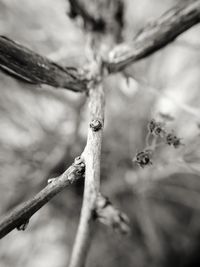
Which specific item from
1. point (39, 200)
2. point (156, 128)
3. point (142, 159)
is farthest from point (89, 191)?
point (156, 128)

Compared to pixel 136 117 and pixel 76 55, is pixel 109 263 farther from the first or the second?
pixel 76 55

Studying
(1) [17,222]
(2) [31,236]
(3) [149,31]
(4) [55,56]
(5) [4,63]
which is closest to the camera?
(1) [17,222]

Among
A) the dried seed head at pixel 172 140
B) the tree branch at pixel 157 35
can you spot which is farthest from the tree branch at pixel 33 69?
the dried seed head at pixel 172 140

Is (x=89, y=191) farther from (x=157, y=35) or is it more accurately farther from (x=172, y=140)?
(x=157, y=35)

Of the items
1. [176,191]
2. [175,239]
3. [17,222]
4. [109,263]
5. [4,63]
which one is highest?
[4,63]

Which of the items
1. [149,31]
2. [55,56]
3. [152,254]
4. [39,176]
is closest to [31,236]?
[39,176]

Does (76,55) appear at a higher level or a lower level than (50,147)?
higher

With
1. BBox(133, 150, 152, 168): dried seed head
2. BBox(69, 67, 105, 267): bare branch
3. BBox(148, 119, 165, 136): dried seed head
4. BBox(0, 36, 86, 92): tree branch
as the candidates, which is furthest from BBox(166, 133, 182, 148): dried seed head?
BBox(0, 36, 86, 92): tree branch
